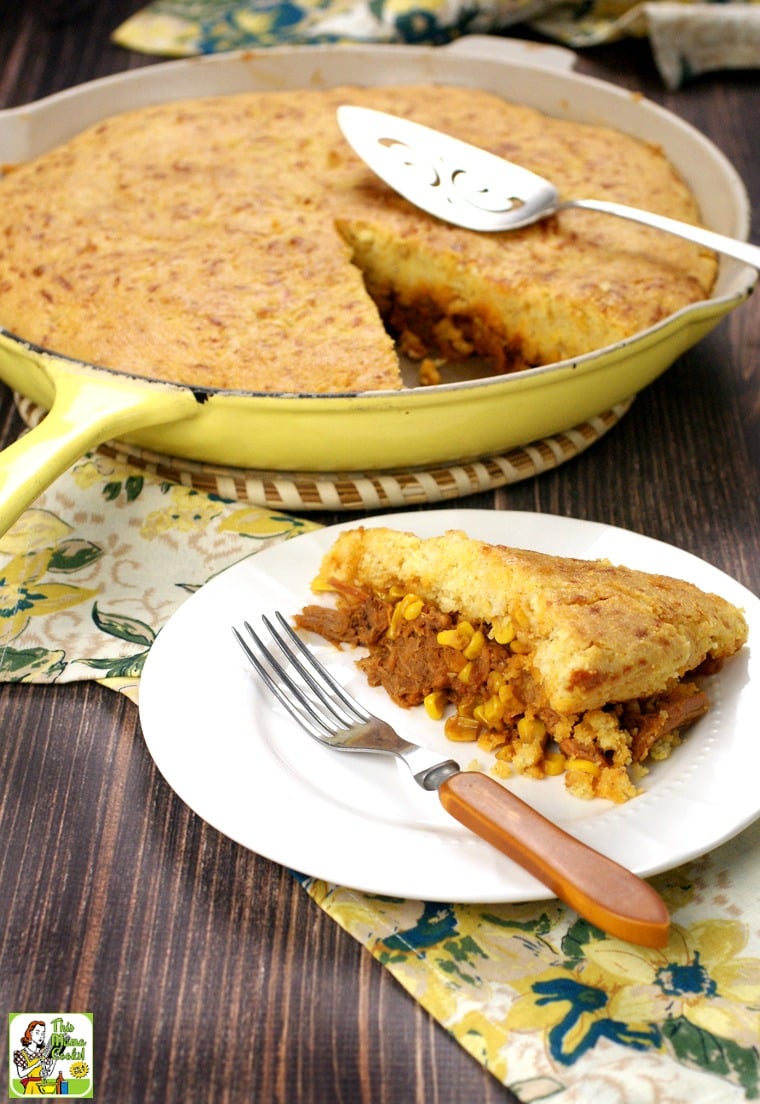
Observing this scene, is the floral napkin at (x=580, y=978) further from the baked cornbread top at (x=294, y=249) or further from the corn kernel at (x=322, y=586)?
the baked cornbread top at (x=294, y=249)

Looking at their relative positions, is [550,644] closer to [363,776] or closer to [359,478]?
[363,776]

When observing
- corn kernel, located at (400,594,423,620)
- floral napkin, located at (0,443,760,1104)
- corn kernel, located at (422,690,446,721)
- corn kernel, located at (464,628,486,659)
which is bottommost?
floral napkin, located at (0,443,760,1104)

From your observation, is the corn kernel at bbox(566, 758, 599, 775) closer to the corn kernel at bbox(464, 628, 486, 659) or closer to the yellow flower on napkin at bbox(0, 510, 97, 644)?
the corn kernel at bbox(464, 628, 486, 659)

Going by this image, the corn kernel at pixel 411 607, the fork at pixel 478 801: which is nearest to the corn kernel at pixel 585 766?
the fork at pixel 478 801

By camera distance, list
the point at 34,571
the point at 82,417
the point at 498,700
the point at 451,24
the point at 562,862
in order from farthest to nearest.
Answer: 1. the point at 451,24
2. the point at 34,571
3. the point at 82,417
4. the point at 498,700
5. the point at 562,862

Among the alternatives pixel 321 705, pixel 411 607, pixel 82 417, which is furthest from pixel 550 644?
pixel 82 417

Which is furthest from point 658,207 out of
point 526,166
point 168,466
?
point 168,466

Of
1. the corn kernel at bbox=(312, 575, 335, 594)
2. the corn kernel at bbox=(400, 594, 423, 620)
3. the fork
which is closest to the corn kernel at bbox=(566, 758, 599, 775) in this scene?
the fork
